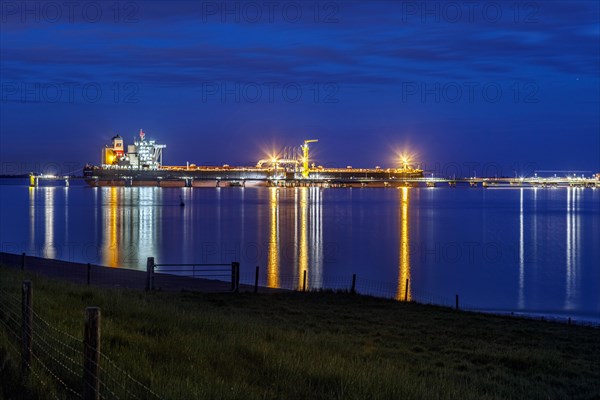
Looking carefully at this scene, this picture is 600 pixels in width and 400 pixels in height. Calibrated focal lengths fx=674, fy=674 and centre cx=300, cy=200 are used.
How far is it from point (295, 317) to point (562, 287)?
70.5ft

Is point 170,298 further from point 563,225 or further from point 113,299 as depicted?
point 563,225

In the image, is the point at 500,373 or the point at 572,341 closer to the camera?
the point at 500,373

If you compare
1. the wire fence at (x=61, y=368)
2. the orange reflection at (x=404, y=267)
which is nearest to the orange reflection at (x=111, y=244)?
the orange reflection at (x=404, y=267)

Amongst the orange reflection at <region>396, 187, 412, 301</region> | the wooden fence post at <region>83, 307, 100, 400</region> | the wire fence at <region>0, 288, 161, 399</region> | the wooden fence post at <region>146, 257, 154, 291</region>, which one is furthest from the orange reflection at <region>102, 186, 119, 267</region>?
the wooden fence post at <region>83, 307, 100, 400</region>

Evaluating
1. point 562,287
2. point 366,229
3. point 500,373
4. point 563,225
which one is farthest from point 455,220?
point 500,373

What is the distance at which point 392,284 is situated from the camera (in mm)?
32531

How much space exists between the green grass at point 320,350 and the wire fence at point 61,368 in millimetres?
165

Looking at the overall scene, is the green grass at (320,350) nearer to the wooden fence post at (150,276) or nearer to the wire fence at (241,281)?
the wooden fence post at (150,276)

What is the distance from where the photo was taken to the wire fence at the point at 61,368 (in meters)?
6.27

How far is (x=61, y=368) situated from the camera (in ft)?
24.1

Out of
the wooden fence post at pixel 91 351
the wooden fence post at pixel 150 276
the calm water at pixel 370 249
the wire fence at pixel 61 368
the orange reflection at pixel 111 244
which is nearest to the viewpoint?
the wooden fence post at pixel 91 351

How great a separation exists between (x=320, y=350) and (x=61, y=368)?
4.11 meters

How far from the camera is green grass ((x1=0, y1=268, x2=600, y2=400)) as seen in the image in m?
7.48

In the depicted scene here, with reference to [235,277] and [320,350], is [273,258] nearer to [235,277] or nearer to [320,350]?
[235,277]
